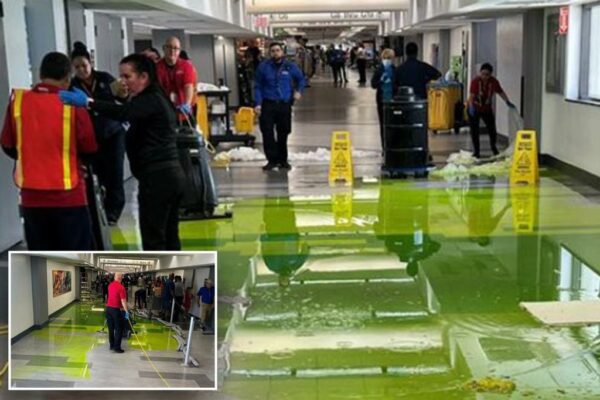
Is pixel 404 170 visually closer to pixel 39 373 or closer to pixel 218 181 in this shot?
pixel 218 181

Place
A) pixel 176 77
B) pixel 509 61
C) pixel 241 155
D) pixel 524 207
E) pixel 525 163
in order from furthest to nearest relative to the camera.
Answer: pixel 509 61, pixel 241 155, pixel 525 163, pixel 176 77, pixel 524 207

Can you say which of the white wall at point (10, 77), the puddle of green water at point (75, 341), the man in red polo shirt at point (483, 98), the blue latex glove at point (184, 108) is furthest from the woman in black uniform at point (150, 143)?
the man in red polo shirt at point (483, 98)

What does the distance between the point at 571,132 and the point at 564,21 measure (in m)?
1.37

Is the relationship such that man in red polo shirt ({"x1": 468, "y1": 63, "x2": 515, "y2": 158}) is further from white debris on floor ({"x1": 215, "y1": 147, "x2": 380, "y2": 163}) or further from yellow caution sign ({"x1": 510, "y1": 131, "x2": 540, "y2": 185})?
yellow caution sign ({"x1": 510, "y1": 131, "x2": 540, "y2": 185})

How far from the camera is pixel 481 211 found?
8.06m

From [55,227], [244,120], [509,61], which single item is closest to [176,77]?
[55,227]

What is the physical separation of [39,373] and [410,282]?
313 cm

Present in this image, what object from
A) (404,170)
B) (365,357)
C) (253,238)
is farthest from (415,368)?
(404,170)

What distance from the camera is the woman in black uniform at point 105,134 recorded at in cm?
677

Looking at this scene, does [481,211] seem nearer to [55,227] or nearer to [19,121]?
[55,227]

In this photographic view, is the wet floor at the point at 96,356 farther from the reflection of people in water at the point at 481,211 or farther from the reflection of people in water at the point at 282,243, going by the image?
the reflection of people in water at the point at 481,211

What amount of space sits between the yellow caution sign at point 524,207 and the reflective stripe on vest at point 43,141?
428cm

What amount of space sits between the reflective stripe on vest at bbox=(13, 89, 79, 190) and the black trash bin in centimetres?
642

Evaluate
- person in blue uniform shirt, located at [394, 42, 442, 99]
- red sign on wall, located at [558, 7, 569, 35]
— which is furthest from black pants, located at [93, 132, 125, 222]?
red sign on wall, located at [558, 7, 569, 35]
